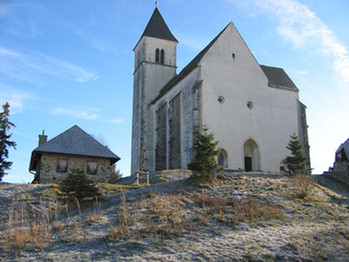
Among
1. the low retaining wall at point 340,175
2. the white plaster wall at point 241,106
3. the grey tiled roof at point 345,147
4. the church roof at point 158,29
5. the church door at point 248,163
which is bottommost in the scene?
the low retaining wall at point 340,175

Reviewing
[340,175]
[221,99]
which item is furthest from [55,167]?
[340,175]

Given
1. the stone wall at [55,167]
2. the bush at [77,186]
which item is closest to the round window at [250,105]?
the stone wall at [55,167]

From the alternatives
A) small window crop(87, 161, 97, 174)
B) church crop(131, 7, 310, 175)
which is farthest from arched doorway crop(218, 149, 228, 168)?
small window crop(87, 161, 97, 174)

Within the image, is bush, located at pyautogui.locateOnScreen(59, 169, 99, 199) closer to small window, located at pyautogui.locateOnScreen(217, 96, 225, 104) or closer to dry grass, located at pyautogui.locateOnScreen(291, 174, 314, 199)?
dry grass, located at pyautogui.locateOnScreen(291, 174, 314, 199)

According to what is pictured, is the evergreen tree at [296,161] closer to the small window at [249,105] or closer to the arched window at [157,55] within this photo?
the small window at [249,105]

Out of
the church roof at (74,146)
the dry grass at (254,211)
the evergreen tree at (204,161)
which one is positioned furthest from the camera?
the church roof at (74,146)

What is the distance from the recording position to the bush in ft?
50.1

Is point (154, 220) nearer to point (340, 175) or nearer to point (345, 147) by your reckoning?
point (340, 175)

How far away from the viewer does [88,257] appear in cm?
Result: 923

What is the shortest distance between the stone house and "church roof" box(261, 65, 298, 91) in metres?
15.0

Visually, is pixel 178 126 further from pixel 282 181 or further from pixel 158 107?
pixel 282 181

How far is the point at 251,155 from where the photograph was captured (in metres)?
30.1

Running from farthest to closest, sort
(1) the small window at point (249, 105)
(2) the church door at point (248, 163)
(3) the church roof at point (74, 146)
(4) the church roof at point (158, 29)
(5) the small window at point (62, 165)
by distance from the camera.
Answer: (4) the church roof at point (158, 29) → (1) the small window at point (249, 105) → (2) the church door at point (248, 163) → (5) the small window at point (62, 165) → (3) the church roof at point (74, 146)

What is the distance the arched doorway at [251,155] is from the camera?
29764 millimetres
